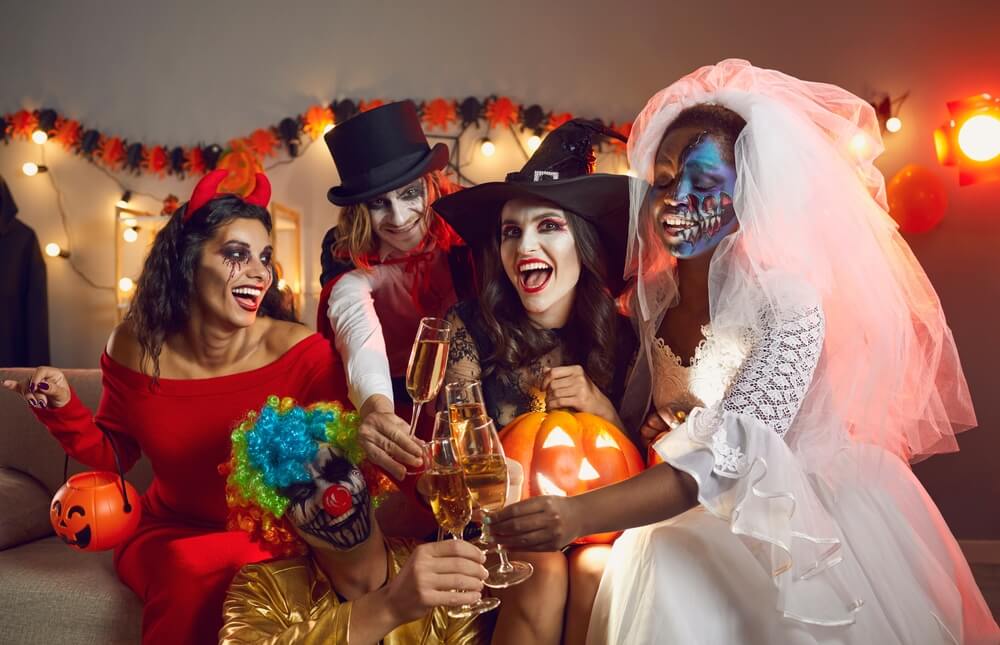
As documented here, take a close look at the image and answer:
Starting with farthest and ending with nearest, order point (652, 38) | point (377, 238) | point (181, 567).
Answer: point (652, 38) < point (377, 238) < point (181, 567)

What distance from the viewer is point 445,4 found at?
555 centimetres

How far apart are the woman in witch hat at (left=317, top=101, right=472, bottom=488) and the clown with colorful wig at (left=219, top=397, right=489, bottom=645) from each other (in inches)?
25.5

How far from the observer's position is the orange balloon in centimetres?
468

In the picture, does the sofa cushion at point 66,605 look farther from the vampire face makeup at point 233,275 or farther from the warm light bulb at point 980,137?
the warm light bulb at point 980,137

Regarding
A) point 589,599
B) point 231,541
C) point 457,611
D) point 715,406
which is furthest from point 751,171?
point 231,541

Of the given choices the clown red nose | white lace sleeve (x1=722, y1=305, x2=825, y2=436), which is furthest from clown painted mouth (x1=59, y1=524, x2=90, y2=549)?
white lace sleeve (x1=722, y1=305, x2=825, y2=436)

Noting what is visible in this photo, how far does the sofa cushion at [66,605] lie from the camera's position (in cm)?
256

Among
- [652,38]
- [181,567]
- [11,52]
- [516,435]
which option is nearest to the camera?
[516,435]

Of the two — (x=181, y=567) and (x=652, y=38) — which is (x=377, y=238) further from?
(x=652, y=38)

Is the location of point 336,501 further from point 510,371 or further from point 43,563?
point 43,563

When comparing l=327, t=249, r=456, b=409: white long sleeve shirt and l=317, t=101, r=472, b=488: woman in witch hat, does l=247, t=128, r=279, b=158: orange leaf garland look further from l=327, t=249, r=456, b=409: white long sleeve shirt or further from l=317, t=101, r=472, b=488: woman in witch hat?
l=327, t=249, r=456, b=409: white long sleeve shirt

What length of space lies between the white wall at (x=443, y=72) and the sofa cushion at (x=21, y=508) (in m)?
2.50

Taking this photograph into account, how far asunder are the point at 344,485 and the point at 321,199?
3.91m

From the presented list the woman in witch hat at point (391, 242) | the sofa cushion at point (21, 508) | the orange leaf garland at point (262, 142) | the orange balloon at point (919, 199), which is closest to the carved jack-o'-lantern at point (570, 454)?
the woman in witch hat at point (391, 242)
